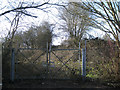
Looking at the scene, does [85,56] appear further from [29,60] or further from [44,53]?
[29,60]

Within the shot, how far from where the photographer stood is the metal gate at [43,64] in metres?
6.39

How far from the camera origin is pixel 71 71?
644 centimetres

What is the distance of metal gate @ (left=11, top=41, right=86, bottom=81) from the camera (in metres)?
6.39

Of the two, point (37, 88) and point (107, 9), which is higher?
point (107, 9)

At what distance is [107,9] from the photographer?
6.80 metres

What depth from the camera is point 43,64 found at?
659 cm

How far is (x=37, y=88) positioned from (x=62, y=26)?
13.0 metres

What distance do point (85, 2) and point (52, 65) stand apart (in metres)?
3.73

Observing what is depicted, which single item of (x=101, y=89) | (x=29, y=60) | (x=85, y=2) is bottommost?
(x=101, y=89)

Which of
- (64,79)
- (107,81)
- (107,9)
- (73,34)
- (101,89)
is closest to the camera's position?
(101,89)

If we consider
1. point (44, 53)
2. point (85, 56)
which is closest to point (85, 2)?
point (85, 56)

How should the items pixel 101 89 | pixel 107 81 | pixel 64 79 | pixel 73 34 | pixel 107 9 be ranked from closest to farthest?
pixel 101 89, pixel 107 81, pixel 64 79, pixel 107 9, pixel 73 34

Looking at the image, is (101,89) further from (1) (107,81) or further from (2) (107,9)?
(2) (107,9)

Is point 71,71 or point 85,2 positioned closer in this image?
point 71,71
